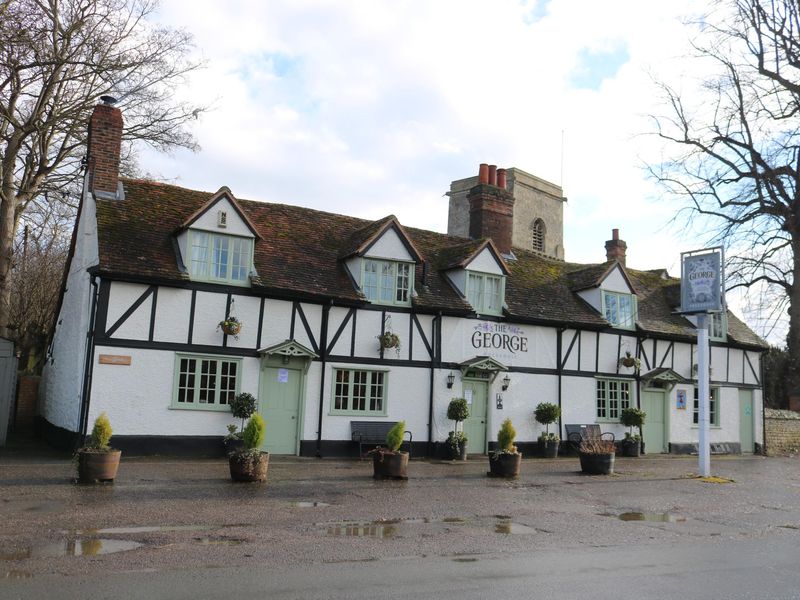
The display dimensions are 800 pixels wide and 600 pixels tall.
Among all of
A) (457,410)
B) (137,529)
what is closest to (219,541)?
(137,529)

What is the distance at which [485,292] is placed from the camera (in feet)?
67.9

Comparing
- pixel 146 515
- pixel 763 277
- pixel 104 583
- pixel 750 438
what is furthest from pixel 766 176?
pixel 104 583

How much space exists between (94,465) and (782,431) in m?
24.6

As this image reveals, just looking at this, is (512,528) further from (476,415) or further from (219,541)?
(476,415)

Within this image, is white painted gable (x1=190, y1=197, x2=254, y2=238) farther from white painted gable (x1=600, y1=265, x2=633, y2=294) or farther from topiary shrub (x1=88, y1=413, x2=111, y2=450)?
white painted gable (x1=600, y1=265, x2=633, y2=294)

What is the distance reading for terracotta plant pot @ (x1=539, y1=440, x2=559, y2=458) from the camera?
67.8ft

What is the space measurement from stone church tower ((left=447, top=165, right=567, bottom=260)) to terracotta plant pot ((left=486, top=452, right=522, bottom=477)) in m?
23.5

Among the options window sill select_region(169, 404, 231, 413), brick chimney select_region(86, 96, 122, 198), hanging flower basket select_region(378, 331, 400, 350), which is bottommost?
window sill select_region(169, 404, 231, 413)

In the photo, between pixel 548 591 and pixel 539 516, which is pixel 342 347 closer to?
pixel 539 516

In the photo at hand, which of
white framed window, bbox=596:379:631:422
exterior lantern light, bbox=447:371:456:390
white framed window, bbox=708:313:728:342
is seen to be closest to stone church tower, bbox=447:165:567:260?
white framed window, bbox=708:313:728:342

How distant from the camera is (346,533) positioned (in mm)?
9102

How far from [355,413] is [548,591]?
12.0 meters

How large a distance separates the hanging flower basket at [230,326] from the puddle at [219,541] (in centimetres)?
863

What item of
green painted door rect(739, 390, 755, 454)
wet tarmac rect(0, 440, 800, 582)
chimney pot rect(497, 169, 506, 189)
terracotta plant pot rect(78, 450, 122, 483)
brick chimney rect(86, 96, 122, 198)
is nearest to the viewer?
wet tarmac rect(0, 440, 800, 582)
